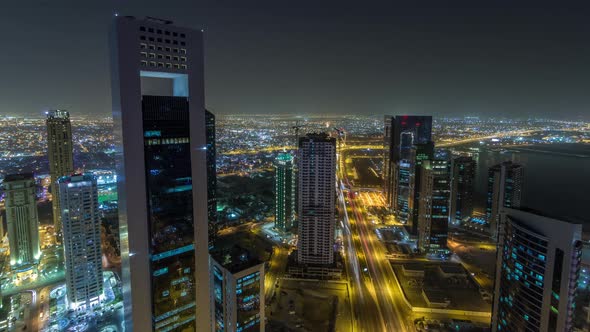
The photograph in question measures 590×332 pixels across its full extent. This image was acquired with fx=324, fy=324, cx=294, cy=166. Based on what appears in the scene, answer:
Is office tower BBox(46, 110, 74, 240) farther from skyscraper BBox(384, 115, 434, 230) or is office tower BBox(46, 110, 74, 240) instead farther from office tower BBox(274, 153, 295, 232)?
skyscraper BBox(384, 115, 434, 230)

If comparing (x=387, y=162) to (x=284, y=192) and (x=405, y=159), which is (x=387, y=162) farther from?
(x=284, y=192)

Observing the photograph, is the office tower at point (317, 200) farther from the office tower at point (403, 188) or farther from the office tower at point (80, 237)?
the office tower at point (80, 237)

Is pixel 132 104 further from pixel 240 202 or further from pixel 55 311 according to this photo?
pixel 240 202

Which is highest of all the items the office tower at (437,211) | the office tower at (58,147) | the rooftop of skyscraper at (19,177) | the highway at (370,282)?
the office tower at (58,147)

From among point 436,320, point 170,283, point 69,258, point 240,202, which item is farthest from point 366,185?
point 170,283

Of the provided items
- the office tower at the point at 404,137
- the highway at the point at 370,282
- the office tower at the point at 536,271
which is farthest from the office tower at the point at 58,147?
the office tower at the point at 404,137

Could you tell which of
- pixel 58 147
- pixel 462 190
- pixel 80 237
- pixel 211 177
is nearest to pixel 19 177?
pixel 58 147

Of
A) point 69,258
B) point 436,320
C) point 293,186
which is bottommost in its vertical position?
point 436,320
